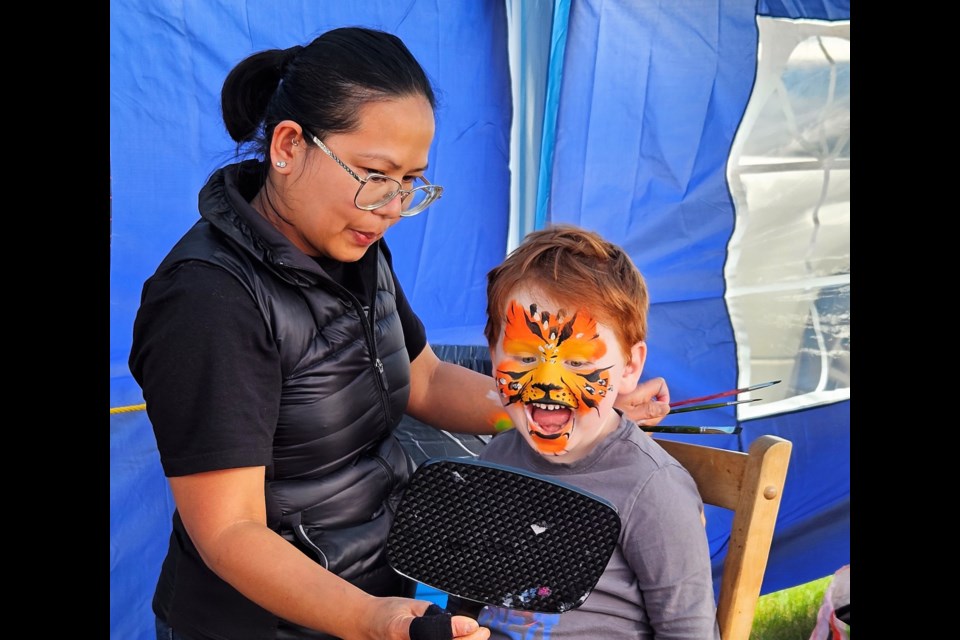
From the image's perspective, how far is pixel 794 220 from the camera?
2656 mm

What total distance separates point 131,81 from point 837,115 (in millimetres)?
1867

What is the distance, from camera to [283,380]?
128 cm

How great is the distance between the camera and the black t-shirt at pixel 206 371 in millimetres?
1164

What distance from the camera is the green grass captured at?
2756 millimetres

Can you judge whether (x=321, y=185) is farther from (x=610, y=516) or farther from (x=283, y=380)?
(x=610, y=516)

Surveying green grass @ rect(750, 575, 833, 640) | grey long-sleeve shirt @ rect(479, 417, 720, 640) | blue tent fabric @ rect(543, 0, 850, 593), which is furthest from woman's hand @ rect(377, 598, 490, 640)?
green grass @ rect(750, 575, 833, 640)

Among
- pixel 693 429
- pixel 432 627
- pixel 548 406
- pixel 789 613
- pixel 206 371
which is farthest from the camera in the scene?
pixel 789 613

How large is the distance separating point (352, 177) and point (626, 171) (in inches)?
57.3

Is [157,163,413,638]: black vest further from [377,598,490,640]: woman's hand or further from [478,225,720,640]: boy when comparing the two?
[377,598,490,640]: woman's hand

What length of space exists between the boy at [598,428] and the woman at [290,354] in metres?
0.21

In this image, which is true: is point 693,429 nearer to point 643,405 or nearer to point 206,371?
point 643,405

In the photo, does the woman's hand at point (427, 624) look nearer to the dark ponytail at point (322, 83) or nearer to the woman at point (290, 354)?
the woman at point (290, 354)

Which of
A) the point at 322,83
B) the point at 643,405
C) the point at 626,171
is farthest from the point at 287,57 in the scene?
the point at 626,171

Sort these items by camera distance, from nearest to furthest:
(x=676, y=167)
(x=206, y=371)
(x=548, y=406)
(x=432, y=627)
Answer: (x=432, y=627) → (x=206, y=371) → (x=548, y=406) → (x=676, y=167)
